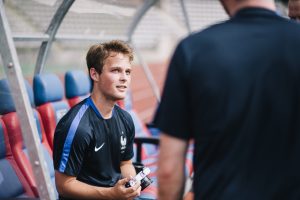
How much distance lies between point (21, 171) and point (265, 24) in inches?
85.3

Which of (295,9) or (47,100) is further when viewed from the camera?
(47,100)

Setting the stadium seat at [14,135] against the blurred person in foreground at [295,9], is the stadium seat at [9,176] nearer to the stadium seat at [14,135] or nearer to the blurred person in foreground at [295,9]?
the stadium seat at [14,135]

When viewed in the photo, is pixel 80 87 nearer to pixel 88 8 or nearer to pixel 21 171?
pixel 88 8

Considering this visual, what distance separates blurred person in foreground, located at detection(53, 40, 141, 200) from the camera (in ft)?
7.37

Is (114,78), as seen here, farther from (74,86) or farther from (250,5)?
(74,86)

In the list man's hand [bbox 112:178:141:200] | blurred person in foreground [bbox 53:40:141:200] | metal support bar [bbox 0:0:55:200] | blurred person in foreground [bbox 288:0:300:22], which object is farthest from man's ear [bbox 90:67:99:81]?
blurred person in foreground [bbox 288:0:300:22]

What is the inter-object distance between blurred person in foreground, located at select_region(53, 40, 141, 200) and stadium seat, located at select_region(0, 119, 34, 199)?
64cm

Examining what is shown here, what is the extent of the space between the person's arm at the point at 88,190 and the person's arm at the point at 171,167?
0.94 meters

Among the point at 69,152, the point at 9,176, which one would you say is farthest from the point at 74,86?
the point at 69,152

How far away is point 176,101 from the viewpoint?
1.21 meters

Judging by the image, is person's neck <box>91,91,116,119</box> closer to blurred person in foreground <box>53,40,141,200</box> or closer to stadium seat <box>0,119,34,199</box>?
blurred person in foreground <box>53,40,141,200</box>

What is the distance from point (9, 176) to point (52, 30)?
143 centimetres

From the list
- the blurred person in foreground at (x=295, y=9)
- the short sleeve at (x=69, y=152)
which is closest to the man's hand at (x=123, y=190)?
the short sleeve at (x=69, y=152)

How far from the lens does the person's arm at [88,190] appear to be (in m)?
2.21
